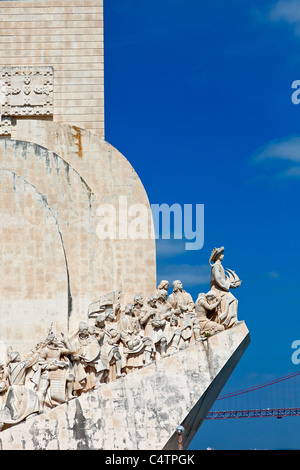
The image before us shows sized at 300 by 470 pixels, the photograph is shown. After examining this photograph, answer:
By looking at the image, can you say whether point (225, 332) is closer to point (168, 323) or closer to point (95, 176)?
point (168, 323)

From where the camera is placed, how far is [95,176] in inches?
802

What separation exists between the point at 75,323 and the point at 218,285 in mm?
2718

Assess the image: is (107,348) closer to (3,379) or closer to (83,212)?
(3,379)

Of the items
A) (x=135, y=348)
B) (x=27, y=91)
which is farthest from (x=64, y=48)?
(x=135, y=348)

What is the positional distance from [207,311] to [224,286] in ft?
1.70

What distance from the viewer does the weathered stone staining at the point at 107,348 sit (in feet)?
56.4

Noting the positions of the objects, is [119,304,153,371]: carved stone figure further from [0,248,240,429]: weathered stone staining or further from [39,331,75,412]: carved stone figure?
[39,331,75,412]: carved stone figure

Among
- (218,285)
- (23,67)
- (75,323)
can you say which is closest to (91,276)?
(75,323)

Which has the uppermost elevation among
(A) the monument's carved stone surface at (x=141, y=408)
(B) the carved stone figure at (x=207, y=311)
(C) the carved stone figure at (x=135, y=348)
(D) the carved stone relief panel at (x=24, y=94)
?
(D) the carved stone relief panel at (x=24, y=94)

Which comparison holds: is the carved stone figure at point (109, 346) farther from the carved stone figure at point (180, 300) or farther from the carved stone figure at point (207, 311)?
the carved stone figure at point (207, 311)

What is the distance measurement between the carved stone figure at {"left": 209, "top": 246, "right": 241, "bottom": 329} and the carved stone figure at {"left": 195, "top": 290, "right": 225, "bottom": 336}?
0.12 metres

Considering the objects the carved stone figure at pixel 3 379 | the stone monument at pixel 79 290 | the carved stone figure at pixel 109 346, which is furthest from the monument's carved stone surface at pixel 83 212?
the carved stone figure at pixel 3 379

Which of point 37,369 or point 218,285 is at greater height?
point 218,285

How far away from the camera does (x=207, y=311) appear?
60.0 ft
